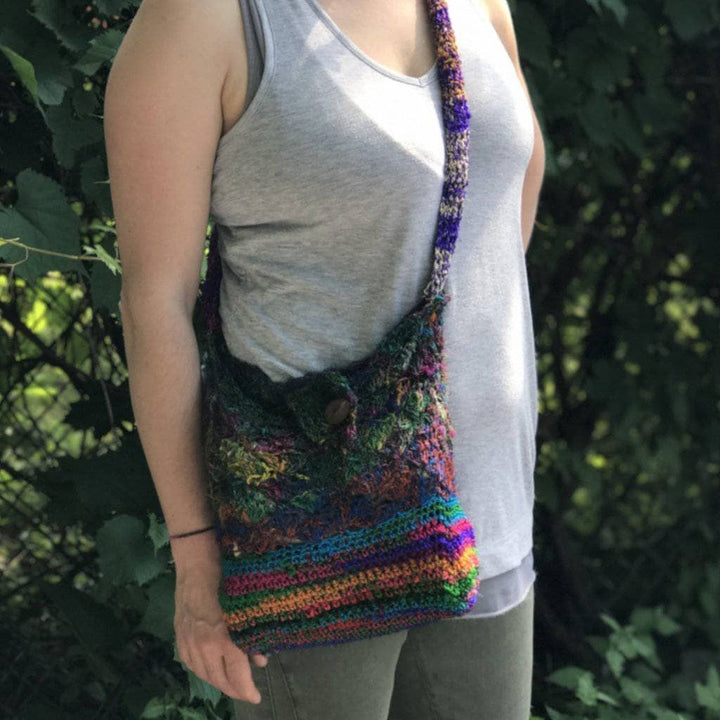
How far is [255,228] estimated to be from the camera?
109 centimetres

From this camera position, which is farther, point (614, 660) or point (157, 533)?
point (614, 660)

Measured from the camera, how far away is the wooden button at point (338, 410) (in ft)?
3.39

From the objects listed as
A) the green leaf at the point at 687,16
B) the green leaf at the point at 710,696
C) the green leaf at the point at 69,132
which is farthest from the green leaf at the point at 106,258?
the green leaf at the point at 710,696

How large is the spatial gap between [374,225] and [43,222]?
0.54m

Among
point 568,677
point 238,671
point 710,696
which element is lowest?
point 710,696

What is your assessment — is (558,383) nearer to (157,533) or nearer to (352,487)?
(157,533)

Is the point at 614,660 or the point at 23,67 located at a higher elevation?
the point at 23,67

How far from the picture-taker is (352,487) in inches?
41.2

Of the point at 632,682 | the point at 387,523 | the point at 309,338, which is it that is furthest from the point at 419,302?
the point at 632,682

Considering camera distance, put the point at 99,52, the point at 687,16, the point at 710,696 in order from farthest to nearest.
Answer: the point at 710,696 < the point at 687,16 < the point at 99,52

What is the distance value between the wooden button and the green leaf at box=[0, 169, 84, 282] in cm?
51

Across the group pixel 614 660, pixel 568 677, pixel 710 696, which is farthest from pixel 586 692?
pixel 710 696

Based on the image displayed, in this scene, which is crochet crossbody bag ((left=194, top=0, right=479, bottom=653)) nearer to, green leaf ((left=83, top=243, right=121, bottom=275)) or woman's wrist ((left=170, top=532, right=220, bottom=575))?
woman's wrist ((left=170, top=532, right=220, bottom=575))

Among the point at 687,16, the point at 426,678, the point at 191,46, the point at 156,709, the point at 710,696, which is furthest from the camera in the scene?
the point at 710,696
